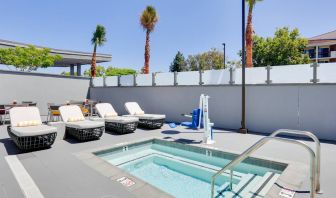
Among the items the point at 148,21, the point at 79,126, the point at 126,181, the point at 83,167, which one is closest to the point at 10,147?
the point at 79,126

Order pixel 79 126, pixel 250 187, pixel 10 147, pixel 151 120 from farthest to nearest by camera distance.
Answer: pixel 151 120
pixel 79 126
pixel 10 147
pixel 250 187

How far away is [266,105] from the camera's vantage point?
27.4ft

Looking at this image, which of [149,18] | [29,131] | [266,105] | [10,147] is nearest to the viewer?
[29,131]

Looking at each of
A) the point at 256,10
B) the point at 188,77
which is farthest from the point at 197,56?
the point at 188,77

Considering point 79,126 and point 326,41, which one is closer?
point 79,126

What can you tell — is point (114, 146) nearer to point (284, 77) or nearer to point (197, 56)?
point (284, 77)

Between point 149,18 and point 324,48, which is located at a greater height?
point 324,48

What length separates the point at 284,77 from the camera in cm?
791

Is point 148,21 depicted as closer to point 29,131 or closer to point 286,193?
point 29,131

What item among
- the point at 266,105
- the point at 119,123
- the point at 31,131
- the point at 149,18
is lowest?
the point at 119,123

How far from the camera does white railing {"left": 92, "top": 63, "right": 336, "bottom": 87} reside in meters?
7.25

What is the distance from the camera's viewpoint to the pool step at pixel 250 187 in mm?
3698

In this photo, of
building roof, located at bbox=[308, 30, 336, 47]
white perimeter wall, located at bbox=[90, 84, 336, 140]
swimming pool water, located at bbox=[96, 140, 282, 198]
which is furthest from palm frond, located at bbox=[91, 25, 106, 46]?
building roof, located at bbox=[308, 30, 336, 47]

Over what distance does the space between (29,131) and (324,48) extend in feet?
135
